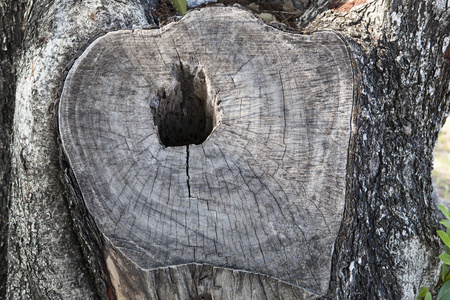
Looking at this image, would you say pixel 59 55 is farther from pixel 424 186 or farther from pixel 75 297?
pixel 424 186

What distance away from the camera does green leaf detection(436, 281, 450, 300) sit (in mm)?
1817

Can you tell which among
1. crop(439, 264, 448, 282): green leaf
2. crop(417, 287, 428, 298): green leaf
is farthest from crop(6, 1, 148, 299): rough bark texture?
crop(439, 264, 448, 282): green leaf

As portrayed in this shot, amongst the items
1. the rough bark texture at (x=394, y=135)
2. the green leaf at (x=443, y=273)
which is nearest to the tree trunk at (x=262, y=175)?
the rough bark texture at (x=394, y=135)

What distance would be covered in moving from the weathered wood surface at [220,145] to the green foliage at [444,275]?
0.72m

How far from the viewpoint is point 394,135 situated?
169cm

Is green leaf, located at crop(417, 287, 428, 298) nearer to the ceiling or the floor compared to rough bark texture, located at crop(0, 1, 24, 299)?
nearer to the floor

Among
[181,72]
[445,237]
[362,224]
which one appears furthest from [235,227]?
[445,237]

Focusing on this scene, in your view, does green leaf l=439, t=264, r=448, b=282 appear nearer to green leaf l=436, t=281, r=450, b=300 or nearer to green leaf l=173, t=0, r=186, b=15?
green leaf l=436, t=281, r=450, b=300

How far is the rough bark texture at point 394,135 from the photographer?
1554 millimetres

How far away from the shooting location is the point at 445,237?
170 cm

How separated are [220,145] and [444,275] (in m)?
1.50

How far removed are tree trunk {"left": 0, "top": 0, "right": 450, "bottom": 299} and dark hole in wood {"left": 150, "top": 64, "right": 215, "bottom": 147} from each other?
Answer: 0.6 inches

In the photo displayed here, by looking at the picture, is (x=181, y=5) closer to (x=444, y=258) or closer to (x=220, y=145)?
(x=220, y=145)

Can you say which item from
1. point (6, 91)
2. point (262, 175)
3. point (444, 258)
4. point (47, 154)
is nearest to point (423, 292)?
point (444, 258)
